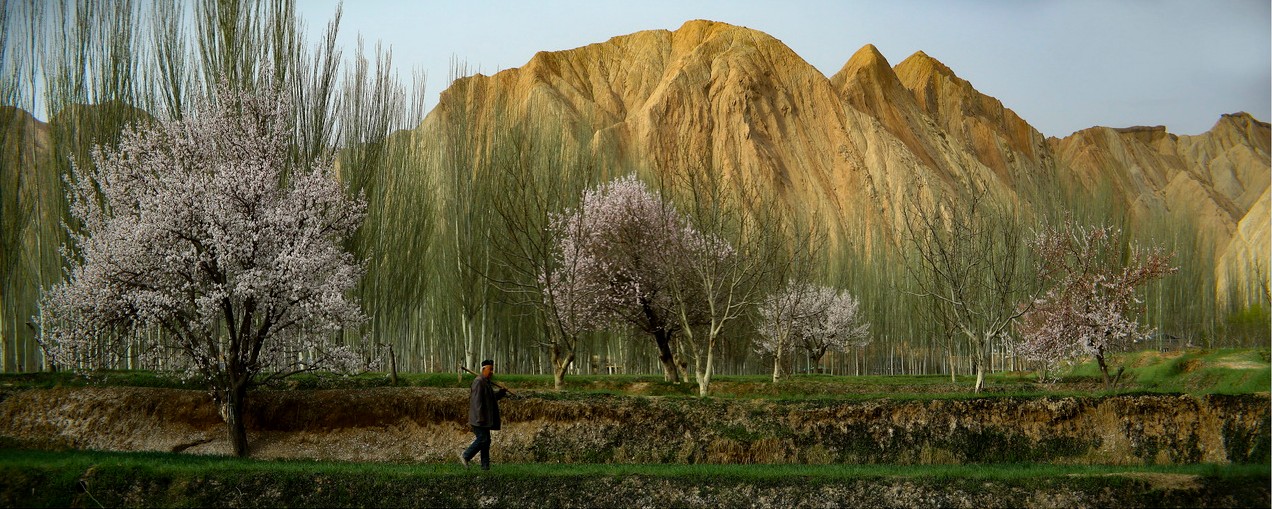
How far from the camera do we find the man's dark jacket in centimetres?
1628

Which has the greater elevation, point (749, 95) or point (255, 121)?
point (749, 95)

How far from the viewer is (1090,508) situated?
1441 centimetres

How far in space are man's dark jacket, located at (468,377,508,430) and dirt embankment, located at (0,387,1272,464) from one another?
13.1 ft

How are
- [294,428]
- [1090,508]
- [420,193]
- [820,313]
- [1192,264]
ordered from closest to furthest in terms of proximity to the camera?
[1090,508] → [294,428] → [420,193] → [820,313] → [1192,264]

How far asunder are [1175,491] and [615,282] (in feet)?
63.7

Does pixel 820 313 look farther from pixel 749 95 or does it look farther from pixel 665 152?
pixel 749 95

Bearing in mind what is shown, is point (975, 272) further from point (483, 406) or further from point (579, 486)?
point (579, 486)

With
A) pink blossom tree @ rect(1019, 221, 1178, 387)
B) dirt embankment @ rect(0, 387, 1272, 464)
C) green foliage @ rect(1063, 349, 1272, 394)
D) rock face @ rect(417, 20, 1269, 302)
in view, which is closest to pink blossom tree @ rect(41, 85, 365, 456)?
dirt embankment @ rect(0, 387, 1272, 464)

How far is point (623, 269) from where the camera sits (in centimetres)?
3158

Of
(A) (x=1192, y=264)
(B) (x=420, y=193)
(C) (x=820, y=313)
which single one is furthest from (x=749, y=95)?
(B) (x=420, y=193)

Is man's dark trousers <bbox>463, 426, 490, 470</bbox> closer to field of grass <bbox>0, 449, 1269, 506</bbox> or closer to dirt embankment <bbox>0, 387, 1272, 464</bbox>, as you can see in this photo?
field of grass <bbox>0, 449, 1269, 506</bbox>

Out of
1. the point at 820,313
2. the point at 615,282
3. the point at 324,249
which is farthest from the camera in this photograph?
the point at 820,313

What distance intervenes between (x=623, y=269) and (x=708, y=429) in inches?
488

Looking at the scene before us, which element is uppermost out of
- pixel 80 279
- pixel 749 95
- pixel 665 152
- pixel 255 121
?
pixel 749 95
